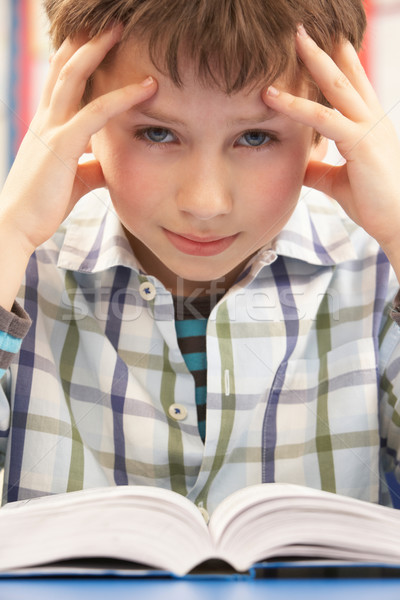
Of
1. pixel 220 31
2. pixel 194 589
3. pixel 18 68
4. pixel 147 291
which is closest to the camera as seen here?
pixel 194 589

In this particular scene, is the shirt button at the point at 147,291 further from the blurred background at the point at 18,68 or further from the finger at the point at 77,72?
the blurred background at the point at 18,68

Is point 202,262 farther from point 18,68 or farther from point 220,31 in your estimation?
point 18,68

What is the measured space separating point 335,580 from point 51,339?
51 cm

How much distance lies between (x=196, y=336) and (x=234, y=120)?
1.01 ft

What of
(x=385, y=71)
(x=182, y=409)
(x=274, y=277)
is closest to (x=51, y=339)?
(x=182, y=409)

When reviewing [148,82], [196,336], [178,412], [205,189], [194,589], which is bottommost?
[194,589]

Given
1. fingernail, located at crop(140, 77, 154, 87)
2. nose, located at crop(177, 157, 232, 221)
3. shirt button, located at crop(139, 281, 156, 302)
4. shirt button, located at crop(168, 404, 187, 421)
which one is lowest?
shirt button, located at crop(168, 404, 187, 421)

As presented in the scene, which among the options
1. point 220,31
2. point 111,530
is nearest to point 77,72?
point 220,31

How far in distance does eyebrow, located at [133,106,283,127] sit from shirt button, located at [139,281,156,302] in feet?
0.75

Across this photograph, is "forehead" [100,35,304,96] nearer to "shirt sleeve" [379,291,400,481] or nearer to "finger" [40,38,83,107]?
"finger" [40,38,83,107]

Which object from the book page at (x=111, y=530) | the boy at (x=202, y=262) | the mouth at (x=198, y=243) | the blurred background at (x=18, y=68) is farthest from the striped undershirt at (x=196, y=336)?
the blurred background at (x=18, y=68)

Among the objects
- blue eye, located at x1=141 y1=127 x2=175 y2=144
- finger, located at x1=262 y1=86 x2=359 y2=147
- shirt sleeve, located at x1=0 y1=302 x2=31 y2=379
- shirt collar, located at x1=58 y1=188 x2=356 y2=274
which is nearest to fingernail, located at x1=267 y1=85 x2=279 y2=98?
finger, located at x1=262 y1=86 x2=359 y2=147

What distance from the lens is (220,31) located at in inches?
25.0

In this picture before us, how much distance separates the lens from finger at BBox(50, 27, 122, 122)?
0.70m
